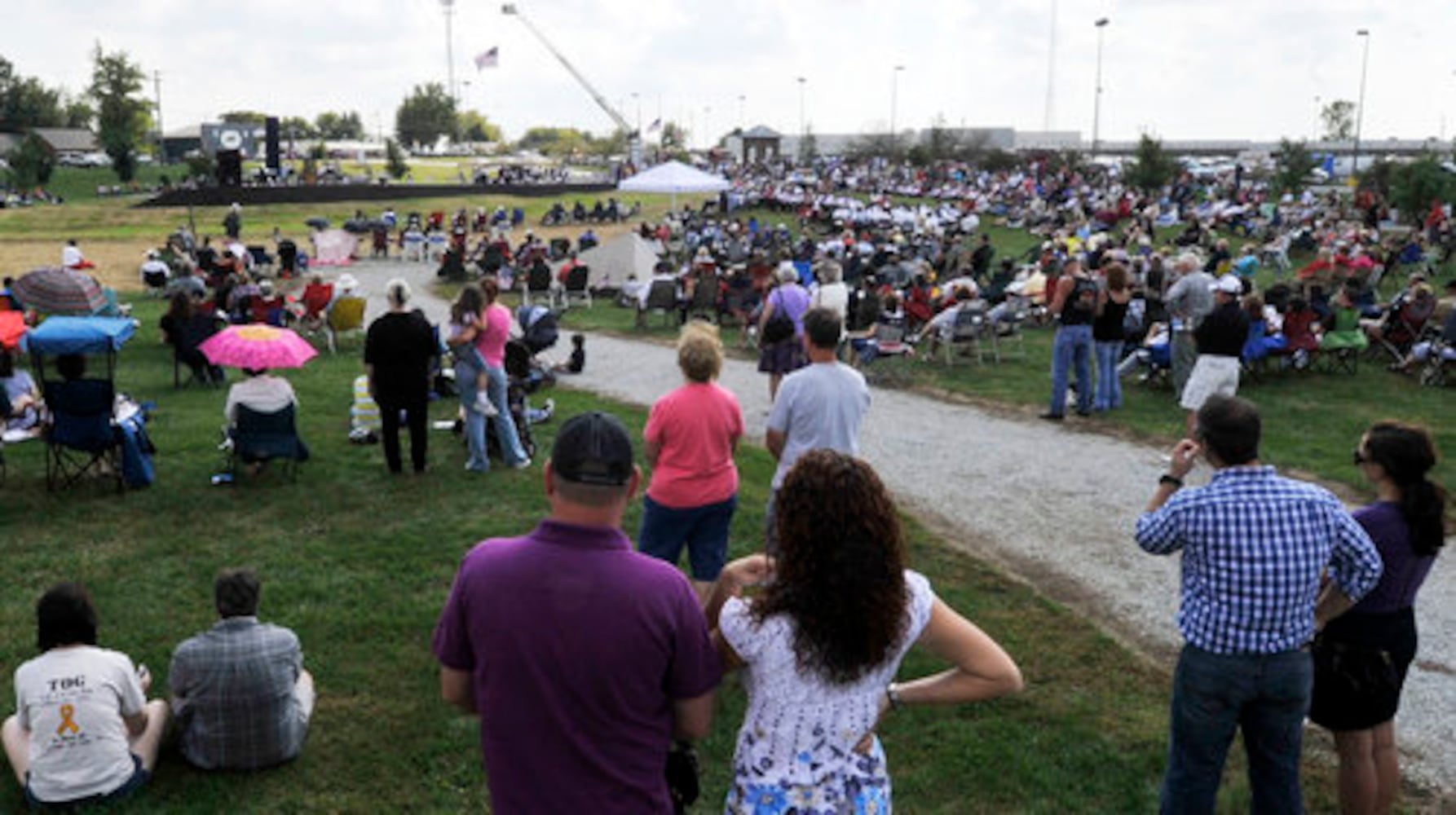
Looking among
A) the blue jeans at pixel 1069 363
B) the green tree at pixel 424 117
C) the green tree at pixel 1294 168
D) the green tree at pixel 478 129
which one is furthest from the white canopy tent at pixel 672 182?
the green tree at pixel 478 129

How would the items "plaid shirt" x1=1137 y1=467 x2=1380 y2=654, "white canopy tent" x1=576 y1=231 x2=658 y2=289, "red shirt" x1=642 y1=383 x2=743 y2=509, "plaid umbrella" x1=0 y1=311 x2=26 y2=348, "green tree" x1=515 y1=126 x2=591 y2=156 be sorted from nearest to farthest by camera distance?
"plaid shirt" x1=1137 y1=467 x2=1380 y2=654 < "red shirt" x1=642 y1=383 x2=743 y2=509 < "plaid umbrella" x1=0 y1=311 x2=26 y2=348 < "white canopy tent" x1=576 y1=231 x2=658 y2=289 < "green tree" x1=515 y1=126 x2=591 y2=156

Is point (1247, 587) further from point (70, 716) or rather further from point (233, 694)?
point (70, 716)

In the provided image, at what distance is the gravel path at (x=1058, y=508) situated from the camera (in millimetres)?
5469

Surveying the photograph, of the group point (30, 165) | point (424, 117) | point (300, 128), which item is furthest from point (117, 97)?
point (300, 128)

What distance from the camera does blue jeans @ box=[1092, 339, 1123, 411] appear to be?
11.3 metres

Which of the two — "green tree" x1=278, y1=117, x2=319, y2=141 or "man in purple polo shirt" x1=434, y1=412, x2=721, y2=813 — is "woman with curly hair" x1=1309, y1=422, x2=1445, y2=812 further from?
"green tree" x1=278, y1=117, x2=319, y2=141

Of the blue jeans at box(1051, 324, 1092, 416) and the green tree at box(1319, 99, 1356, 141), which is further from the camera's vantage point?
the green tree at box(1319, 99, 1356, 141)

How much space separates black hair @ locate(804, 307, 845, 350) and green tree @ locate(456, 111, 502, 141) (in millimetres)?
134807

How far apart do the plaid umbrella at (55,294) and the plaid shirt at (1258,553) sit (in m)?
10.7

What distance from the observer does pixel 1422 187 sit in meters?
28.6

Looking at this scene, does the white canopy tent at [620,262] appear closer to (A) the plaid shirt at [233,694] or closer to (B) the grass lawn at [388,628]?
(B) the grass lawn at [388,628]

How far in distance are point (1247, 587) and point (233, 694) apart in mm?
3749

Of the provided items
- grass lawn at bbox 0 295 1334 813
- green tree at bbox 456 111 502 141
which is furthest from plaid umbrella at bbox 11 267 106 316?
green tree at bbox 456 111 502 141

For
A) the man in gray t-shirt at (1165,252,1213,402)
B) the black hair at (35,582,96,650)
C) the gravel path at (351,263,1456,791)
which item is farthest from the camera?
the man in gray t-shirt at (1165,252,1213,402)
